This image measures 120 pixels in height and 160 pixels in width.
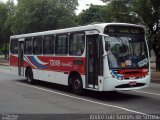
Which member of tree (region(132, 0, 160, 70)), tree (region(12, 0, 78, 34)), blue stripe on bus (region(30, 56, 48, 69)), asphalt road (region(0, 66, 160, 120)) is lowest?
asphalt road (region(0, 66, 160, 120))

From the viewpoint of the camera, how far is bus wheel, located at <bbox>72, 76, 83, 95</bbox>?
Answer: 14.5m

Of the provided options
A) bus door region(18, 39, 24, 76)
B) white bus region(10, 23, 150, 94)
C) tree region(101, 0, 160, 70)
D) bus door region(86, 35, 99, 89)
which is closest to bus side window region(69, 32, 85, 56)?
white bus region(10, 23, 150, 94)

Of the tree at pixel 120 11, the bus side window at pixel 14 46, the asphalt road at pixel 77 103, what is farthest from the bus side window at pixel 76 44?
the tree at pixel 120 11

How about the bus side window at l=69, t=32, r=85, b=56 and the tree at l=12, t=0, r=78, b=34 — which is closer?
the bus side window at l=69, t=32, r=85, b=56

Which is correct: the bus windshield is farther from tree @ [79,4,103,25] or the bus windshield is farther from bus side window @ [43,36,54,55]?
tree @ [79,4,103,25]

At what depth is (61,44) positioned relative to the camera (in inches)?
635

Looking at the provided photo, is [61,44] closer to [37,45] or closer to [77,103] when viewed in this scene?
[37,45]

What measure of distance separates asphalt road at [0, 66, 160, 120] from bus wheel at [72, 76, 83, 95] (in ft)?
0.79

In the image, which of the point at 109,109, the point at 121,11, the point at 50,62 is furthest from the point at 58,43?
the point at 121,11

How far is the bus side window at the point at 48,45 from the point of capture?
17.0m

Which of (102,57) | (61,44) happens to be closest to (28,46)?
(61,44)

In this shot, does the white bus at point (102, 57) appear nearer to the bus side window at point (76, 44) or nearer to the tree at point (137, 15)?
the bus side window at point (76, 44)

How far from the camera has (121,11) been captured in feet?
85.7

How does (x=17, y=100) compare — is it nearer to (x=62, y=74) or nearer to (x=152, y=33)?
(x=62, y=74)
